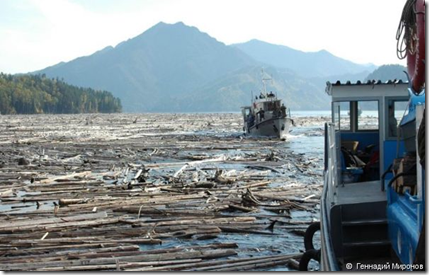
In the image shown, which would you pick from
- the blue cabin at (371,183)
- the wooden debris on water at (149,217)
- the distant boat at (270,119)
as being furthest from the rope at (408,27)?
the distant boat at (270,119)

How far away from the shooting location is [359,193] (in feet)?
33.8

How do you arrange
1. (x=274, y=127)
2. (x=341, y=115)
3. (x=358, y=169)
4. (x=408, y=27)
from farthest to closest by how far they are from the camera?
(x=274, y=127) < (x=341, y=115) < (x=358, y=169) < (x=408, y=27)

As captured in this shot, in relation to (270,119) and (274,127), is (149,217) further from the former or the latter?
(274,127)

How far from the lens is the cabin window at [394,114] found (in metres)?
11.1

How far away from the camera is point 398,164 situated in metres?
8.86

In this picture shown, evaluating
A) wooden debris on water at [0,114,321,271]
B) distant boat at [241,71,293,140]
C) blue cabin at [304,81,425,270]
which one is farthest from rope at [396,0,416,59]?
distant boat at [241,71,293,140]

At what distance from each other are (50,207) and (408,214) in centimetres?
1180

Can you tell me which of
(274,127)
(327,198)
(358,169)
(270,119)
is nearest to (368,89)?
(358,169)

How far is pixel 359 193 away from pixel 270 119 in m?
44.7

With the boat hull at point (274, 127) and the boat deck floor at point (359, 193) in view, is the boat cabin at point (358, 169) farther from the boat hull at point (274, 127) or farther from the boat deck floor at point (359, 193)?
the boat hull at point (274, 127)

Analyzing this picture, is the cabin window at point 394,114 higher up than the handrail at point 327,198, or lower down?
higher up

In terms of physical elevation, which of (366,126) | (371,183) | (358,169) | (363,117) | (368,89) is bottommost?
(371,183)

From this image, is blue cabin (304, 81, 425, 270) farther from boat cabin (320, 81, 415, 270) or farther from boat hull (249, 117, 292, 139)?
boat hull (249, 117, 292, 139)

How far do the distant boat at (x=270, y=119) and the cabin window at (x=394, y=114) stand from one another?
1697 inches
